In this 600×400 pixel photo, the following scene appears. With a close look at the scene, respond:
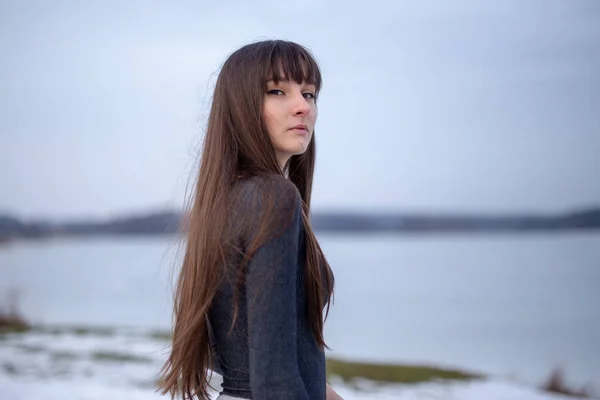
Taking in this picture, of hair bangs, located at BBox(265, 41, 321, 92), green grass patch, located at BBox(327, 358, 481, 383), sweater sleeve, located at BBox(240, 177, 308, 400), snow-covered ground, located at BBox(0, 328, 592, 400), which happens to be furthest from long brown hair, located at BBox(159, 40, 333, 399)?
green grass patch, located at BBox(327, 358, 481, 383)

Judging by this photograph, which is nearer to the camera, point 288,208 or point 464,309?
point 288,208

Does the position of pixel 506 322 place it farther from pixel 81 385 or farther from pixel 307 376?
pixel 307 376

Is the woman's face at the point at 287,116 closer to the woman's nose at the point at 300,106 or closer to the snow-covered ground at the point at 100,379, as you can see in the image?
the woman's nose at the point at 300,106

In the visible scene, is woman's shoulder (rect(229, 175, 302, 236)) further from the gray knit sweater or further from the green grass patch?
the green grass patch

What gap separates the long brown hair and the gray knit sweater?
0.09 ft

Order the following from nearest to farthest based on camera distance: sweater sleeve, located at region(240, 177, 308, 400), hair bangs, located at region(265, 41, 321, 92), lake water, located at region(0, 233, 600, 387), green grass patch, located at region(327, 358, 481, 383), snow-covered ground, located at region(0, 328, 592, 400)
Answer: sweater sleeve, located at region(240, 177, 308, 400), hair bangs, located at region(265, 41, 321, 92), snow-covered ground, located at region(0, 328, 592, 400), green grass patch, located at region(327, 358, 481, 383), lake water, located at region(0, 233, 600, 387)

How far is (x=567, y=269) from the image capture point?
28.5 metres

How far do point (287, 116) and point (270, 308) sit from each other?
1.41ft

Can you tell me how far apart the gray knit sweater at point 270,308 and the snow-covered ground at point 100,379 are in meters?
3.05

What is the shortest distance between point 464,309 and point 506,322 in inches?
106

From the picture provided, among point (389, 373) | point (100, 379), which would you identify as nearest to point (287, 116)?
point (100, 379)

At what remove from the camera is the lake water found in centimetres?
1252

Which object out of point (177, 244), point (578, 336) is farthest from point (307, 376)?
point (578, 336)

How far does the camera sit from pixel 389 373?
6906mm
